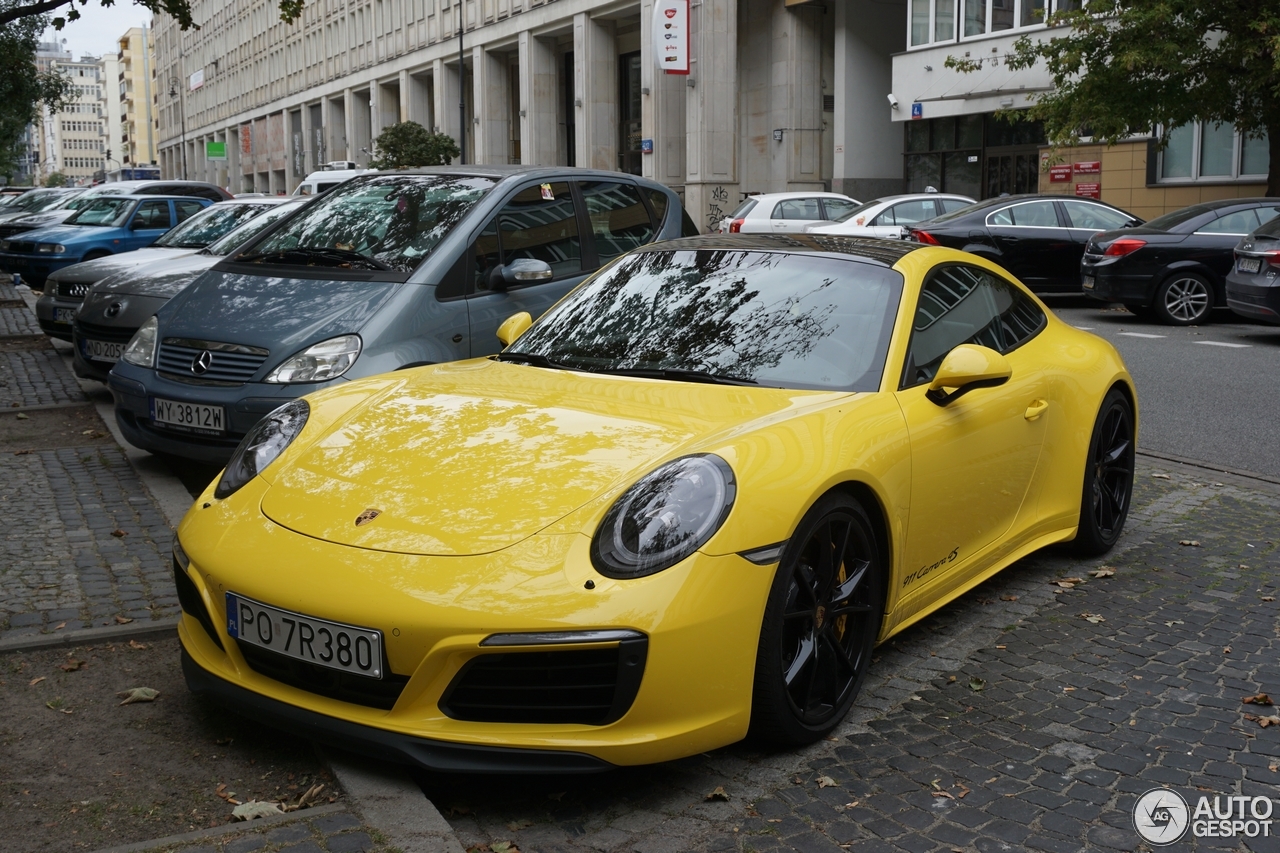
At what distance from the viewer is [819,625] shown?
374 cm

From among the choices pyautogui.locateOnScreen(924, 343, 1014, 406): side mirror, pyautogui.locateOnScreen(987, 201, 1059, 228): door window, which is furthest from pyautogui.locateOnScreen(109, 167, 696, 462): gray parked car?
pyautogui.locateOnScreen(987, 201, 1059, 228): door window

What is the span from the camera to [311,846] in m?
3.01

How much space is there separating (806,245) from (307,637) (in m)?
2.46

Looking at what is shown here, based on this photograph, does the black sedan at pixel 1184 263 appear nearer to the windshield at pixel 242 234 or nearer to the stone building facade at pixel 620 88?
the windshield at pixel 242 234

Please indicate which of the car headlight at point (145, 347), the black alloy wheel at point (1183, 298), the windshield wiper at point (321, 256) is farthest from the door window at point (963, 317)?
the black alloy wheel at point (1183, 298)

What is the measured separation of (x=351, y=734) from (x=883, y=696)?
176 centimetres

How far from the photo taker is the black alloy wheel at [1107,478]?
5.61 metres

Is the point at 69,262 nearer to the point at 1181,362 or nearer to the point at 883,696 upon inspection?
the point at 1181,362

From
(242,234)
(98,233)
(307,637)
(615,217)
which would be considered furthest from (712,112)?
(307,637)

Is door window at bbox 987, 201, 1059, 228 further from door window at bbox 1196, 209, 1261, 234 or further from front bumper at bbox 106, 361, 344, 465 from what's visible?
front bumper at bbox 106, 361, 344, 465

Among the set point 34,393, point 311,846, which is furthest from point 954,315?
point 34,393

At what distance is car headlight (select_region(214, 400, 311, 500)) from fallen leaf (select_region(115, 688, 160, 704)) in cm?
67

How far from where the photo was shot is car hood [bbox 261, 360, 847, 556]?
135 inches

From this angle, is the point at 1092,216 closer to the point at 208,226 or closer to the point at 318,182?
the point at 208,226
